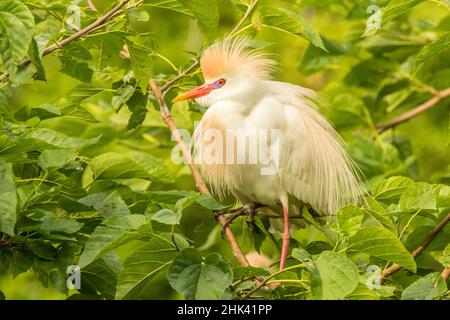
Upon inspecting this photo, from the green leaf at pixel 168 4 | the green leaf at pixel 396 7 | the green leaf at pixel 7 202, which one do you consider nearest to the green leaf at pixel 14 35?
the green leaf at pixel 7 202

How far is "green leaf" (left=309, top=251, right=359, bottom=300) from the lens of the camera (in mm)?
1896

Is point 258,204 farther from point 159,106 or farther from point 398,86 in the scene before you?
point 398,86

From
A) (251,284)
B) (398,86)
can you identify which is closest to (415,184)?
(251,284)

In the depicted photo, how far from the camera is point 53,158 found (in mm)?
2221

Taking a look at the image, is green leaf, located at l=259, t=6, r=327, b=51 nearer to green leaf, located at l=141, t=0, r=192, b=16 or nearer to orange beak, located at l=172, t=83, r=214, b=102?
green leaf, located at l=141, t=0, r=192, b=16

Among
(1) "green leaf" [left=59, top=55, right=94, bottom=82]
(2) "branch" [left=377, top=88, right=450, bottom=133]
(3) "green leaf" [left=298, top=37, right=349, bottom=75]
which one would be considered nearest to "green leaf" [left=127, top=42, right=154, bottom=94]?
(1) "green leaf" [left=59, top=55, right=94, bottom=82]

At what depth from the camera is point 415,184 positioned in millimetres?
2400

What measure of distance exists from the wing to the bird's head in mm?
106

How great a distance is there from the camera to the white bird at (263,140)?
296 cm

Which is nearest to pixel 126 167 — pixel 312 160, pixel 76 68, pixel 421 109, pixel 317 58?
pixel 76 68

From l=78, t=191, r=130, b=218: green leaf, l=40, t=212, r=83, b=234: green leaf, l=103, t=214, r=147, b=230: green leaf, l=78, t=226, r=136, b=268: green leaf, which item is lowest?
l=78, t=226, r=136, b=268: green leaf

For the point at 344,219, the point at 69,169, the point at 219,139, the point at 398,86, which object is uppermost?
the point at 398,86

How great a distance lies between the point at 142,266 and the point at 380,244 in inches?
24.0
